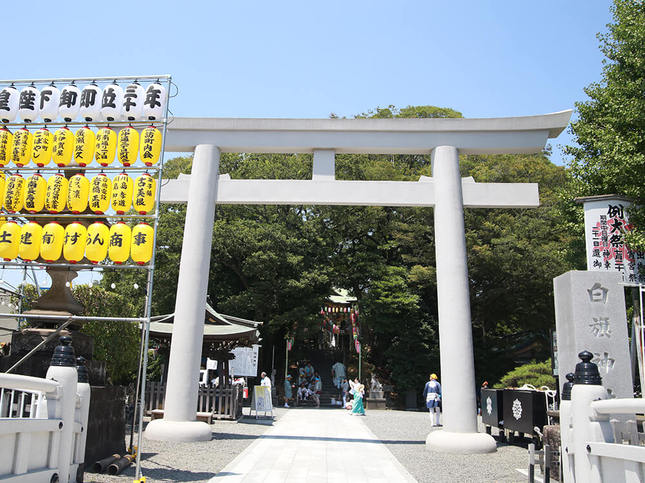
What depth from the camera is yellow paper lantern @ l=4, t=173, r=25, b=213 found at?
25.7 ft

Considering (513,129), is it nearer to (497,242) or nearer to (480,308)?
(497,242)

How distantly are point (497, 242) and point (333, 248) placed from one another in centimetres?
879

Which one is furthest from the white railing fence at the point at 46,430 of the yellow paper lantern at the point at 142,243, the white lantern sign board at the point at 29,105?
the white lantern sign board at the point at 29,105

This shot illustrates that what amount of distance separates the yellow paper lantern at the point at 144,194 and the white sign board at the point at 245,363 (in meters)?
14.4

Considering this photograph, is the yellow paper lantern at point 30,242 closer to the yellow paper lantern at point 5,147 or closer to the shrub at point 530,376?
the yellow paper lantern at point 5,147

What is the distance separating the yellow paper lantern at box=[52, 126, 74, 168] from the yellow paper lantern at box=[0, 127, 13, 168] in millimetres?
699

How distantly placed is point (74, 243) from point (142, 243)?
99 cm

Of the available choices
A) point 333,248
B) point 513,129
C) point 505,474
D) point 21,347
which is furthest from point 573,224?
point 333,248

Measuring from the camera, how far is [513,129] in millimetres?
11492

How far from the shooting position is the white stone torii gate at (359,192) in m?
10.5

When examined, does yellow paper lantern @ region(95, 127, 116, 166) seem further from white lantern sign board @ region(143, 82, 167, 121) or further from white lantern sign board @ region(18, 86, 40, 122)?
white lantern sign board @ region(18, 86, 40, 122)

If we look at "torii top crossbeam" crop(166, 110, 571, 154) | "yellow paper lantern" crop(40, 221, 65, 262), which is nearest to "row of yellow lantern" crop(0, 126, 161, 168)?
"yellow paper lantern" crop(40, 221, 65, 262)

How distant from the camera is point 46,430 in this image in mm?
4941

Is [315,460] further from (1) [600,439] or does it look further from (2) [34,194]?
(2) [34,194]
